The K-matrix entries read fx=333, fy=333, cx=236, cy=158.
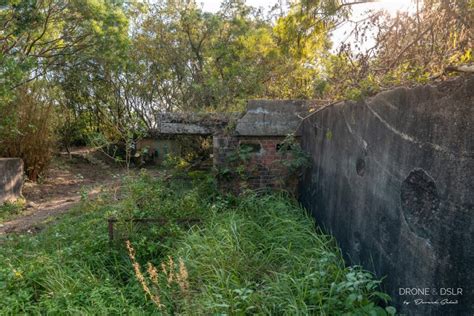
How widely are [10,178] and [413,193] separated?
28.3ft

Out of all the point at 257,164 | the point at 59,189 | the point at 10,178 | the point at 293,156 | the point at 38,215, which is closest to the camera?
the point at 293,156

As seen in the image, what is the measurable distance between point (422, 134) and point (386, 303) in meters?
1.12

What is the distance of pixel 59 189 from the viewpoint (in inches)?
368

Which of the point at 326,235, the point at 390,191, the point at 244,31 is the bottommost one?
the point at 326,235

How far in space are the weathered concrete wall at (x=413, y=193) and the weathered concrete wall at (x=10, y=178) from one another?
7548mm

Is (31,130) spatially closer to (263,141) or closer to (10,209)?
(10,209)

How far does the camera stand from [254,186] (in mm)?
5059

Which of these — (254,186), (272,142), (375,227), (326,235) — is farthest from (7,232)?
(375,227)

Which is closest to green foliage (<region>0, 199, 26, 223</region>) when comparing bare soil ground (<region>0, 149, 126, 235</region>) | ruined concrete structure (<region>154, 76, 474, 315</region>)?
bare soil ground (<region>0, 149, 126, 235</region>)

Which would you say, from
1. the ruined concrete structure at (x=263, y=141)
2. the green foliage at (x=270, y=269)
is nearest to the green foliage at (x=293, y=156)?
the ruined concrete structure at (x=263, y=141)

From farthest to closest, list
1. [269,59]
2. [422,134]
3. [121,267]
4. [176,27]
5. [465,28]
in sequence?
1. [176,27]
2. [269,59]
3. [121,267]
4. [465,28]
5. [422,134]

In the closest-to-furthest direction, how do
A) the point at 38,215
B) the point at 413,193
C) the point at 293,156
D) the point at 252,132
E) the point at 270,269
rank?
the point at 413,193, the point at 270,269, the point at 293,156, the point at 252,132, the point at 38,215

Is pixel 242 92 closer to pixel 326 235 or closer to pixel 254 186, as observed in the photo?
pixel 254 186

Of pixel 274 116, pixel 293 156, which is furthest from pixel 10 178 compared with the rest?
pixel 293 156
